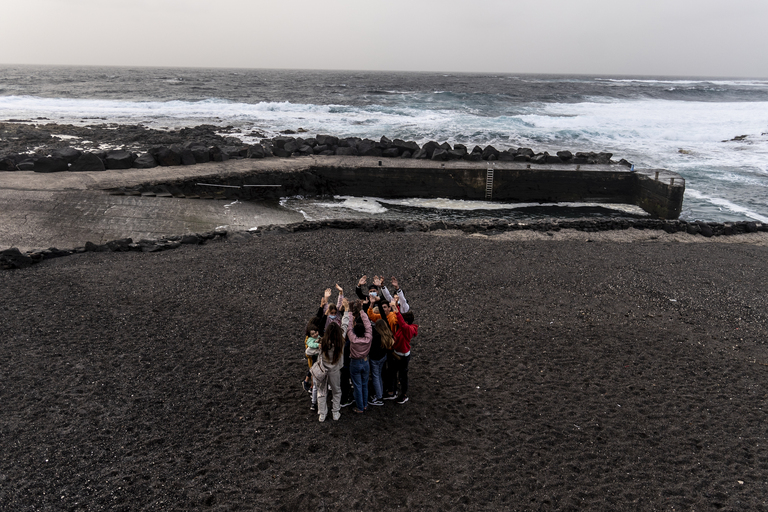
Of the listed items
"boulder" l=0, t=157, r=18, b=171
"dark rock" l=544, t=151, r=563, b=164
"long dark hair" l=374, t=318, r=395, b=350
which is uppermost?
"dark rock" l=544, t=151, r=563, b=164

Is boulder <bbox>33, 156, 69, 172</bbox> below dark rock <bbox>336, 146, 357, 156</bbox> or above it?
below

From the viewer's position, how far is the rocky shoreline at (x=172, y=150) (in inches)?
792

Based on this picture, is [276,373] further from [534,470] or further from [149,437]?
[534,470]

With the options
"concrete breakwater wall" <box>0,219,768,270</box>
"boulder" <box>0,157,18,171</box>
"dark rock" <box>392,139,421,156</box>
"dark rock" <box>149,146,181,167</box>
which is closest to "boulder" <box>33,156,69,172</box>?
"boulder" <box>0,157,18,171</box>

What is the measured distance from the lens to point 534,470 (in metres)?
5.37

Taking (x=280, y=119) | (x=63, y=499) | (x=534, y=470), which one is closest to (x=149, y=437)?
(x=63, y=499)

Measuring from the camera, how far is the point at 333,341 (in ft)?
18.3

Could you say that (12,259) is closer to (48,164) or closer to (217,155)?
(48,164)

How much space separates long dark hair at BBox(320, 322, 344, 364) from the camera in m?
5.53

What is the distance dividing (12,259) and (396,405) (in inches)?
397

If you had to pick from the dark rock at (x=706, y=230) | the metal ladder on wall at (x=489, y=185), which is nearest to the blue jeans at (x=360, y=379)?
the dark rock at (x=706, y=230)

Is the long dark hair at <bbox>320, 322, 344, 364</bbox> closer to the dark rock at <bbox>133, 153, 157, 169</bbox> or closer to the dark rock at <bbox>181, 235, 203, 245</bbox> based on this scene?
the dark rock at <bbox>181, 235, 203, 245</bbox>

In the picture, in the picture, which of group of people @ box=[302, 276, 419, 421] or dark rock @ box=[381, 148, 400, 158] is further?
dark rock @ box=[381, 148, 400, 158]

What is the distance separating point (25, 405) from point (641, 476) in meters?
7.61
